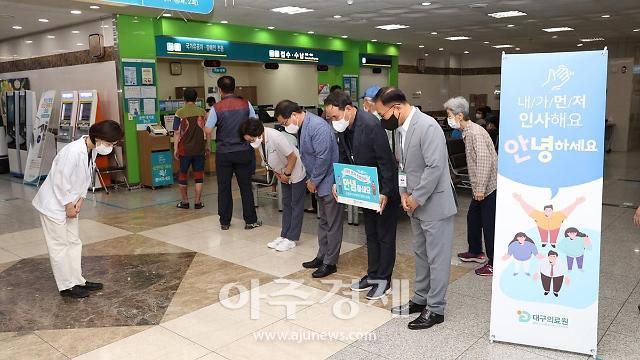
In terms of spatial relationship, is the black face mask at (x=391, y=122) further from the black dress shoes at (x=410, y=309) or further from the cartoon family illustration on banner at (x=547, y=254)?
the black dress shoes at (x=410, y=309)

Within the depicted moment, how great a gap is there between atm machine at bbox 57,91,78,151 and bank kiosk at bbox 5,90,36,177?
3.70 feet

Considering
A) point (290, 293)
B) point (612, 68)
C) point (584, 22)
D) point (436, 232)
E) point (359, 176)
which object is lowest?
point (290, 293)

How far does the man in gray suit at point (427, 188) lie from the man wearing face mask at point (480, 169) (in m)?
0.99

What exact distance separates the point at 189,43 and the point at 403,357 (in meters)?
8.28

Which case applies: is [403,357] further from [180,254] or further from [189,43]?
[189,43]

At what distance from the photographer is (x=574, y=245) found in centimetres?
285

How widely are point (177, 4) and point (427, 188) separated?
2960mm

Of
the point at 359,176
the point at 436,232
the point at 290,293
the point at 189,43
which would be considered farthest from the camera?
the point at 189,43

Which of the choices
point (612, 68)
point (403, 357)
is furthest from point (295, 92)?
point (403, 357)

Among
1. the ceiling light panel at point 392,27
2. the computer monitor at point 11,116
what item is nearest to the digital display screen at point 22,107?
the computer monitor at point 11,116

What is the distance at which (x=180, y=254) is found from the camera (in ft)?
16.6

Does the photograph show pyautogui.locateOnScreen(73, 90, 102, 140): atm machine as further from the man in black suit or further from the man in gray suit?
the man in gray suit

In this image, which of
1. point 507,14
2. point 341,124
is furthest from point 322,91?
point 341,124

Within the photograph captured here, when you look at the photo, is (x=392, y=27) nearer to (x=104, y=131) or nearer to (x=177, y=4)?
(x=177, y=4)
